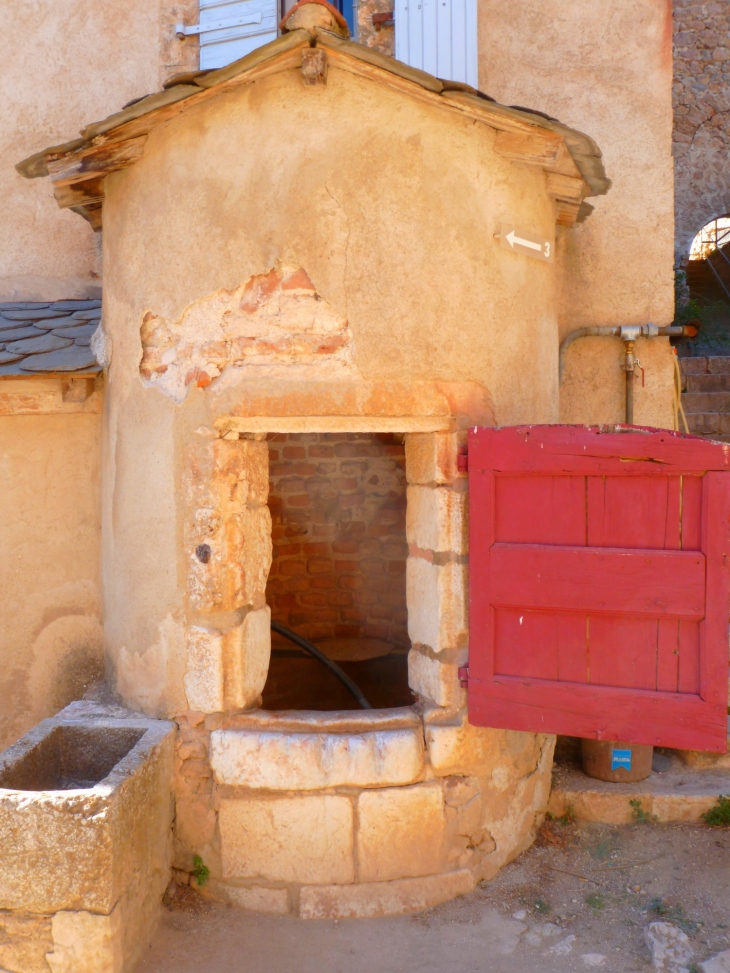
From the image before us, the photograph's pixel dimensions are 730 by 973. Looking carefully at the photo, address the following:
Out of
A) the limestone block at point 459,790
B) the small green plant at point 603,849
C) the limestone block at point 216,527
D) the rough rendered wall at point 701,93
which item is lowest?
the small green plant at point 603,849

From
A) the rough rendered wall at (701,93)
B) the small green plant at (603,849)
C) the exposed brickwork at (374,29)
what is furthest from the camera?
the rough rendered wall at (701,93)

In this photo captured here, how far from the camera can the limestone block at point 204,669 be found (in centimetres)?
356

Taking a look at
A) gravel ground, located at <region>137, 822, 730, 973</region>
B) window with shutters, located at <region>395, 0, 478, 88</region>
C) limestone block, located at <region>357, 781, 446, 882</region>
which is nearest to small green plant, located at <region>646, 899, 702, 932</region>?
gravel ground, located at <region>137, 822, 730, 973</region>

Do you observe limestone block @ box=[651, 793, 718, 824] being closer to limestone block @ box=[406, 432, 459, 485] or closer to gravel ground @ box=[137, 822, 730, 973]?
gravel ground @ box=[137, 822, 730, 973]

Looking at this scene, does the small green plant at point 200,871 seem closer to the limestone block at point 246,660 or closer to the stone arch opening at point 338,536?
the limestone block at point 246,660

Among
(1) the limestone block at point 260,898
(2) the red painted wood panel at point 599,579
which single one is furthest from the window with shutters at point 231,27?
(1) the limestone block at point 260,898

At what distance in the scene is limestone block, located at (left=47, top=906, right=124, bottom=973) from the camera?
288cm

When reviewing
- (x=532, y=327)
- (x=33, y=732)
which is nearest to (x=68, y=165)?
(x=532, y=327)

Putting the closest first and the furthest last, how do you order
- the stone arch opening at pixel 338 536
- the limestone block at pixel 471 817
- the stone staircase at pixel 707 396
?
the limestone block at pixel 471 817 < the stone arch opening at pixel 338 536 < the stone staircase at pixel 707 396

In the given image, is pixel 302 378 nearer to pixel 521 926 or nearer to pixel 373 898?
pixel 373 898

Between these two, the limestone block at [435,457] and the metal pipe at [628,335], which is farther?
the metal pipe at [628,335]

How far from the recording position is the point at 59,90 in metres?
5.12

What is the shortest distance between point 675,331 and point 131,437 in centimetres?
317

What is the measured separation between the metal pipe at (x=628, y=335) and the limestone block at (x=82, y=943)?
3.60 meters
